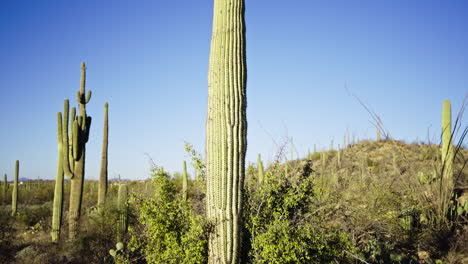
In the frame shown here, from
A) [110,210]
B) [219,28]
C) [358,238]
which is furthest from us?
[110,210]

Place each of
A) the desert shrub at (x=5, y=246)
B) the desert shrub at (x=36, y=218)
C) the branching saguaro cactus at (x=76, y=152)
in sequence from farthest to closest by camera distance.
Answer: the desert shrub at (x=36, y=218) < the branching saguaro cactus at (x=76, y=152) < the desert shrub at (x=5, y=246)

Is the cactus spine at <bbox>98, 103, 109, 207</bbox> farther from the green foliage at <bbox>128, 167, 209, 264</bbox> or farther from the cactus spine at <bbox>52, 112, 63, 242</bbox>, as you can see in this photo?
the green foliage at <bbox>128, 167, 209, 264</bbox>

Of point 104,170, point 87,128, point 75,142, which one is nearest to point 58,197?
point 75,142

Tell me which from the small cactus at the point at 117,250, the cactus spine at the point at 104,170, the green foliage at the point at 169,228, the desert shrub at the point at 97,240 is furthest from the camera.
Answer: the cactus spine at the point at 104,170

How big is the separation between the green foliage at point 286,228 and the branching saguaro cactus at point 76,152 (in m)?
7.42

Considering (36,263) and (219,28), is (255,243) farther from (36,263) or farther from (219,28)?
(36,263)

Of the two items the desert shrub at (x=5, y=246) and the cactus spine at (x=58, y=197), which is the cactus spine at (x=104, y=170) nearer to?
the cactus spine at (x=58, y=197)

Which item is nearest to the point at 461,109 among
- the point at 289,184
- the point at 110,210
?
the point at 289,184

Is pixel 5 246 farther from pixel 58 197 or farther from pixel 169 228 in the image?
pixel 169 228

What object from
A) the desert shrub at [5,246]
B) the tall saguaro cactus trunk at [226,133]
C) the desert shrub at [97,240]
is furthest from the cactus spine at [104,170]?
the tall saguaro cactus trunk at [226,133]

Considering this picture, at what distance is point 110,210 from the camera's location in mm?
10438

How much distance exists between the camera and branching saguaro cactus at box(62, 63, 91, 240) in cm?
1145

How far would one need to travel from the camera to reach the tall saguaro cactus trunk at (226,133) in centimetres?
470

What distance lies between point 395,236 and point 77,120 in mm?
9292
